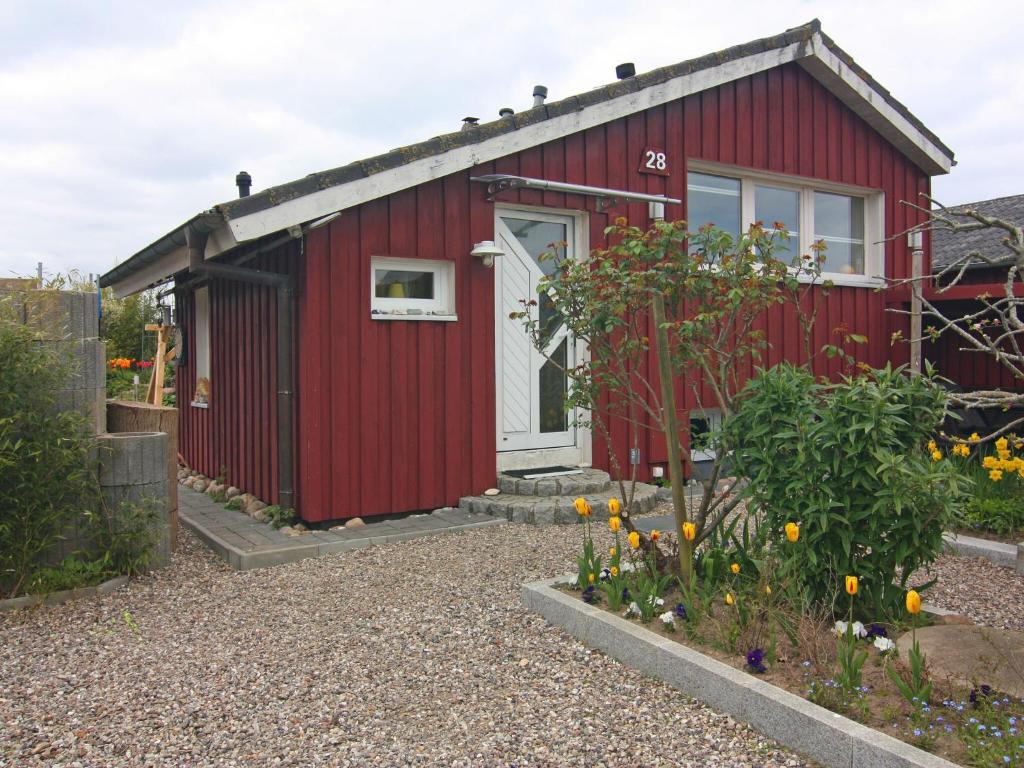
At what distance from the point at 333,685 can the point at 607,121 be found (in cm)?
571

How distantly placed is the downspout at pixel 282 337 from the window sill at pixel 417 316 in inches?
26.5

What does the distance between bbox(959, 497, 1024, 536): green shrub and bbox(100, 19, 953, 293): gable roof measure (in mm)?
4427

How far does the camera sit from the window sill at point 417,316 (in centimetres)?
636

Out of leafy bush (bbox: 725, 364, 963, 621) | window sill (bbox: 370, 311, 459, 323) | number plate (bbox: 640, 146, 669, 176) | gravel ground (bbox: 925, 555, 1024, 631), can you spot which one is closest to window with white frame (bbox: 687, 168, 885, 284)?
number plate (bbox: 640, 146, 669, 176)

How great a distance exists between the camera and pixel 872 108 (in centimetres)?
921

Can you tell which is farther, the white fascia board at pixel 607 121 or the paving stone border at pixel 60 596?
the white fascia board at pixel 607 121

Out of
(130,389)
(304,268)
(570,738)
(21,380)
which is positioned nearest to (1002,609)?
(570,738)

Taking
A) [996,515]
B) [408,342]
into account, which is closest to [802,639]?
[996,515]

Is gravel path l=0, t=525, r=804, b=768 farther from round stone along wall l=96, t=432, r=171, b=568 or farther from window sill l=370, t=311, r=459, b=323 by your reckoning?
window sill l=370, t=311, r=459, b=323

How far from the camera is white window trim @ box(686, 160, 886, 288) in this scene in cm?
866

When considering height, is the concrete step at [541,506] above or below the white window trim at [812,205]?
below

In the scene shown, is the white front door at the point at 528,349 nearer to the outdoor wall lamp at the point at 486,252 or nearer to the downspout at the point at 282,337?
the outdoor wall lamp at the point at 486,252

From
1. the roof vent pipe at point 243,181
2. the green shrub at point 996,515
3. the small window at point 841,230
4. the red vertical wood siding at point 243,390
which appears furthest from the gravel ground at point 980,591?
the roof vent pipe at point 243,181

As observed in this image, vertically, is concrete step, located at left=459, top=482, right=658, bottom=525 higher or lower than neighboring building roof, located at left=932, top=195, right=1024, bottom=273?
lower
